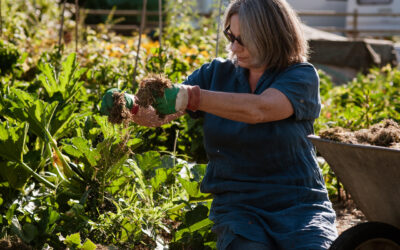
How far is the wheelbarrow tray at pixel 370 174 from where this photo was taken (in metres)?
1.78

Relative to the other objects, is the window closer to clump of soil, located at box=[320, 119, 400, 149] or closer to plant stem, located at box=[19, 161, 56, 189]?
plant stem, located at box=[19, 161, 56, 189]

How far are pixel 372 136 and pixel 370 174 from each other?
0.51 feet

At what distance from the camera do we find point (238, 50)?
2154mm

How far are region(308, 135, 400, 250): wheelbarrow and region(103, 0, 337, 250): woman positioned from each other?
0.16 m

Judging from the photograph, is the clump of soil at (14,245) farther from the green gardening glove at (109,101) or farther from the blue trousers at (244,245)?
the blue trousers at (244,245)

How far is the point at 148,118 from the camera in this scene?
223 centimetres

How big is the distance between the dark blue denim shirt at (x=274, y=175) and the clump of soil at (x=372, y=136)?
0.45ft

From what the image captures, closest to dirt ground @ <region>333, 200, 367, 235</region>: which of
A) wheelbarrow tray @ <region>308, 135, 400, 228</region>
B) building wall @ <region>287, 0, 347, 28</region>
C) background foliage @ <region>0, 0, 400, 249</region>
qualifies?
background foliage @ <region>0, 0, 400, 249</region>

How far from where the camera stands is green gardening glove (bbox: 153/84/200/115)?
184 centimetres

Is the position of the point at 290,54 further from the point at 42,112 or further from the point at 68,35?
the point at 68,35

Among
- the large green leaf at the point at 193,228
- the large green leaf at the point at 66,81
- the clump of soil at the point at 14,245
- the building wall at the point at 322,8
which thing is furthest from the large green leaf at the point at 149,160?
the building wall at the point at 322,8

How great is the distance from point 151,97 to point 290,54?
592mm

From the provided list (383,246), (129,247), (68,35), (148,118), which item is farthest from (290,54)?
(68,35)

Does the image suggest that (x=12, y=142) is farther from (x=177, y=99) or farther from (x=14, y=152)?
(x=177, y=99)
